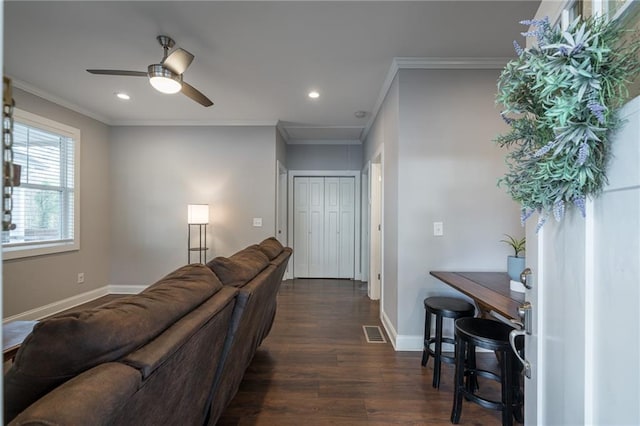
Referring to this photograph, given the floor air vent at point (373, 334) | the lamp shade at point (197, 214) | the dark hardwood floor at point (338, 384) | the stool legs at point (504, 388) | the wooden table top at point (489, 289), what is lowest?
the dark hardwood floor at point (338, 384)

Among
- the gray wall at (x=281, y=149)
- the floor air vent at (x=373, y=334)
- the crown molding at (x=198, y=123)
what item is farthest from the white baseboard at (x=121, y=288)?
the floor air vent at (x=373, y=334)

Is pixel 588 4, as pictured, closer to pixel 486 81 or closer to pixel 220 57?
pixel 486 81

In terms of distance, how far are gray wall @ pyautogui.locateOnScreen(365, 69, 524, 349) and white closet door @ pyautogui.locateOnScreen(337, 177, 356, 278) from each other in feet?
9.25

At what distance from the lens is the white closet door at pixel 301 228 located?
18.1 ft

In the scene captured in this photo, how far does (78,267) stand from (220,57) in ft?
11.0

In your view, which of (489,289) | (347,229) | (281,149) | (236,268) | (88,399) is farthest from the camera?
(347,229)

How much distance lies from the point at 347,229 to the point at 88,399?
16.4 feet

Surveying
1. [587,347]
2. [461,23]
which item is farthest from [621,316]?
[461,23]

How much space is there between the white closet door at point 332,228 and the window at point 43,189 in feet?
12.1

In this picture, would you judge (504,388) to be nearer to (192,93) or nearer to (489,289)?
(489,289)

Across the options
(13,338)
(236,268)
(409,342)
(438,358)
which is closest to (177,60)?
(236,268)

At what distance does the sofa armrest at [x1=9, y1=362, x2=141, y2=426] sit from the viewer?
558 mm

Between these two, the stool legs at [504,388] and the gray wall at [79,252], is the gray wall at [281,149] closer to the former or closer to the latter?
the gray wall at [79,252]

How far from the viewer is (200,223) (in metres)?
4.20
